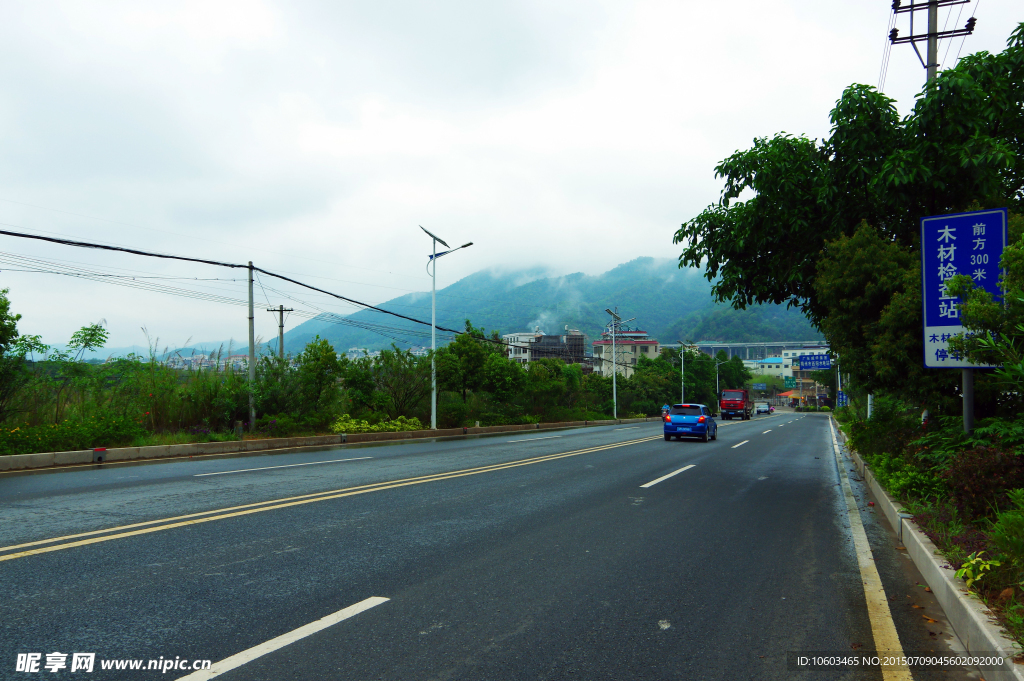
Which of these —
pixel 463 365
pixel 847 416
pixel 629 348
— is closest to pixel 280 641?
pixel 463 365

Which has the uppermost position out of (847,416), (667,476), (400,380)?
(400,380)

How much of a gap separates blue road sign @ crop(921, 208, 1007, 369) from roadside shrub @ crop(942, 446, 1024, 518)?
A: 4.52 feet

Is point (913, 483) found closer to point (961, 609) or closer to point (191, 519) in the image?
point (961, 609)

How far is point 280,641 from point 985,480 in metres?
6.80

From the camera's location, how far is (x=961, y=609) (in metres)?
4.11

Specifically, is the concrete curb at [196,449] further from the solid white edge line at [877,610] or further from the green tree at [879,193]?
the solid white edge line at [877,610]

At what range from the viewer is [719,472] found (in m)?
13.0

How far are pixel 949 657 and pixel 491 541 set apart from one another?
3.98m

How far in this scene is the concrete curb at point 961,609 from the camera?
133 inches

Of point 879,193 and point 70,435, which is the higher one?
point 879,193

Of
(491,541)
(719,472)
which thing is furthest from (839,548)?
(719,472)

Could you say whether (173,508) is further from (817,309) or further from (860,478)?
(860,478)

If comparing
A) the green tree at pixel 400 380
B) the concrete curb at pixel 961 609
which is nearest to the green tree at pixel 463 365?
the green tree at pixel 400 380

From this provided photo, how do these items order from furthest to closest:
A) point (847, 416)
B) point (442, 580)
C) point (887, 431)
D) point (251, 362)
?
point (847, 416) → point (251, 362) → point (887, 431) → point (442, 580)
